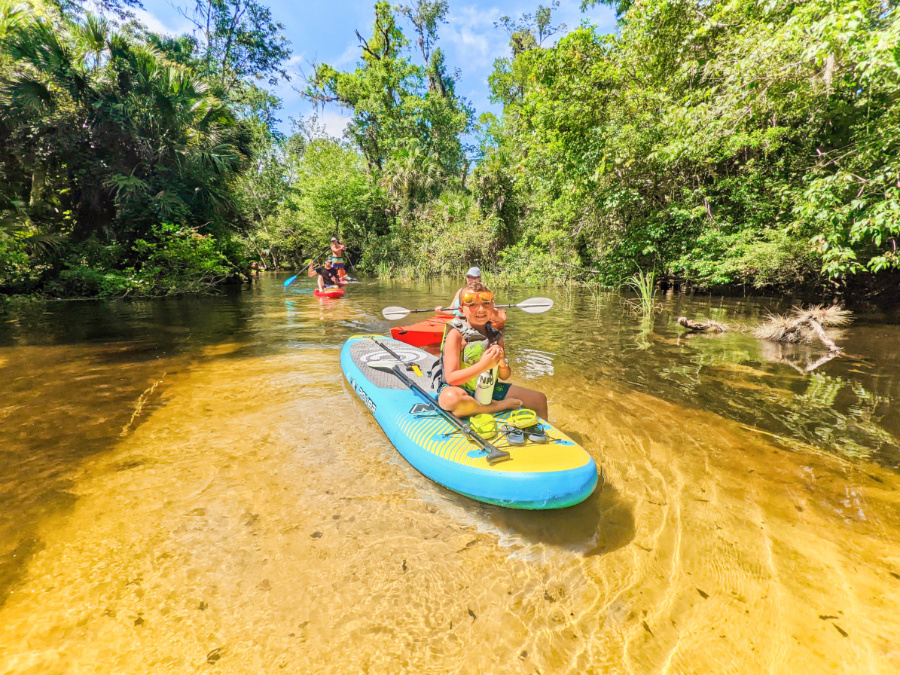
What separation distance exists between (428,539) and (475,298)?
1.78 meters

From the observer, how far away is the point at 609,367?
5.63 m

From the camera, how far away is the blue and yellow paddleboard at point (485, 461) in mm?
2484

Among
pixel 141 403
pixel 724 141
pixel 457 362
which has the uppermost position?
pixel 724 141

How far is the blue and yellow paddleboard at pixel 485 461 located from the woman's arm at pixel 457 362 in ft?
1.43

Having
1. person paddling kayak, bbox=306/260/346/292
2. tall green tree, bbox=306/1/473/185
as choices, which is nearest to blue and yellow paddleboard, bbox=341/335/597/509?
person paddling kayak, bbox=306/260/346/292

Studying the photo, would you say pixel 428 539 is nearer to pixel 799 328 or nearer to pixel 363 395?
pixel 363 395

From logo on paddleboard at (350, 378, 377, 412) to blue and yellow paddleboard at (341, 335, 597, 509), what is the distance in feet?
0.34

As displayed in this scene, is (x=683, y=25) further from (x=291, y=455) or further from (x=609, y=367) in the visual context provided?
(x=291, y=455)

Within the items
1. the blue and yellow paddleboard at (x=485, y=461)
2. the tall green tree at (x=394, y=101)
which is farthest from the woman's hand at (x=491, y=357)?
the tall green tree at (x=394, y=101)

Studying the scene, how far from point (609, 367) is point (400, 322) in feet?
18.5

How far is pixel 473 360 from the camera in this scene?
315 cm

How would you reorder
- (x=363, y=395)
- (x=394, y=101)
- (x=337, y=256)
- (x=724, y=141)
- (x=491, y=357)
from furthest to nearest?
(x=394, y=101), (x=337, y=256), (x=724, y=141), (x=363, y=395), (x=491, y=357)

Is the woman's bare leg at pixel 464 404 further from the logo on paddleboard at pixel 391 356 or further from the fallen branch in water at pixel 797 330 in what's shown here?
the fallen branch in water at pixel 797 330

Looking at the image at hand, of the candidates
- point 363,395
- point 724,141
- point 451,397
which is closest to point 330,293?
point 363,395
